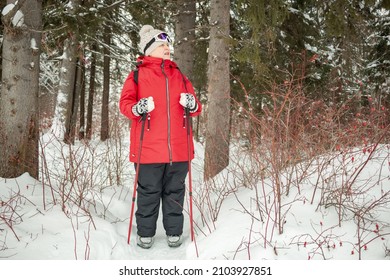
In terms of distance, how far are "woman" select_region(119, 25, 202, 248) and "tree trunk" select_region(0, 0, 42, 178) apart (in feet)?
5.02

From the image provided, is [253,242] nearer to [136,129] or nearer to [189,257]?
[189,257]

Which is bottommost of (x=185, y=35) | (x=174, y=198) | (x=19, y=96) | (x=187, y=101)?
(x=174, y=198)

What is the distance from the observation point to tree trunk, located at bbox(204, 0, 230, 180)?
4777 millimetres

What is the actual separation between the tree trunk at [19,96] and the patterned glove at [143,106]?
1704mm

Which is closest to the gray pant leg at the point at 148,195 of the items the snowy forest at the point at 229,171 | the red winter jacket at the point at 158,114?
the red winter jacket at the point at 158,114

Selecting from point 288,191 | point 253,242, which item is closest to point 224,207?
point 288,191

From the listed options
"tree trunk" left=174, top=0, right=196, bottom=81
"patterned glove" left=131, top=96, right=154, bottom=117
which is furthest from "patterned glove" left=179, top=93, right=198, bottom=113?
"tree trunk" left=174, top=0, right=196, bottom=81

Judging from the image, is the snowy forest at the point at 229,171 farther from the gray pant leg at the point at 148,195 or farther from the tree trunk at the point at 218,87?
the gray pant leg at the point at 148,195

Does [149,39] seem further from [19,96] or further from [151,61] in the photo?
[19,96]

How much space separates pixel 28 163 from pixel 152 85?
1980 mm

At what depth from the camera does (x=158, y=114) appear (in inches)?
113

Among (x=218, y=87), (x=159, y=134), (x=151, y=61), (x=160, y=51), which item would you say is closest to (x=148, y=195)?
(x=159, y=134)

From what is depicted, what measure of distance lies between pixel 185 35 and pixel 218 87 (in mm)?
1934

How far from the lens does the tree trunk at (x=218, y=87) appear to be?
4.78 meters
